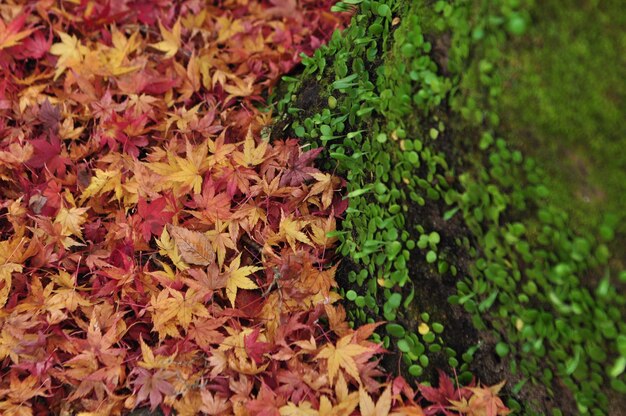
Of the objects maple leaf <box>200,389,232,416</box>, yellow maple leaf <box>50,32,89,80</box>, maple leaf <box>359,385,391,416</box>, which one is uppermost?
yellow maple leaf <box>50,32,89,80</box>

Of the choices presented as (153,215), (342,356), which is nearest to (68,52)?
(153,215)

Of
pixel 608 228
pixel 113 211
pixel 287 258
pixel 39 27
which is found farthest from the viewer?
pixel 39 27

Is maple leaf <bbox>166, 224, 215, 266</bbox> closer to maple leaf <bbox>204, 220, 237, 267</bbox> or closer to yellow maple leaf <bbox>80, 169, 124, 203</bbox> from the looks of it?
maple leaf <bbox>204, 220, 237, 267</bbox>

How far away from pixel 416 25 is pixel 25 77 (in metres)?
1.96

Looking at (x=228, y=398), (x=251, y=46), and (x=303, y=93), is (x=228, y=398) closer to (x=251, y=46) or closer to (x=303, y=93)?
(x=303, y=93)

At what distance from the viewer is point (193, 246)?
205 centimetres

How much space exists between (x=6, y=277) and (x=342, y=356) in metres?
1.20

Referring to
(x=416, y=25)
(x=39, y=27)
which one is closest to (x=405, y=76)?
(x=416, y=25)

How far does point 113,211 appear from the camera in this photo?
2.33 m

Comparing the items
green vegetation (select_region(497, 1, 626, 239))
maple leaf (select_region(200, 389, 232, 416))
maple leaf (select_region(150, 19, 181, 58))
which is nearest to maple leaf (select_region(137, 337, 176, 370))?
maple leaf (select_region(200, 389, 232, 416))

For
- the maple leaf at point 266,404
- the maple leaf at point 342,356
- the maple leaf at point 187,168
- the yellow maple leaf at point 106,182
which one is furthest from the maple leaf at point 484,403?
the yellow maple leaf at point 106,182

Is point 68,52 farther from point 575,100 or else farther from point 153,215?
point 575,100

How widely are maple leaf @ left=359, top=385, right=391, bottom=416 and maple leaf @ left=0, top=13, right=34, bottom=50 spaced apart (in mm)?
2155

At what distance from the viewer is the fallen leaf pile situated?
1.90m
